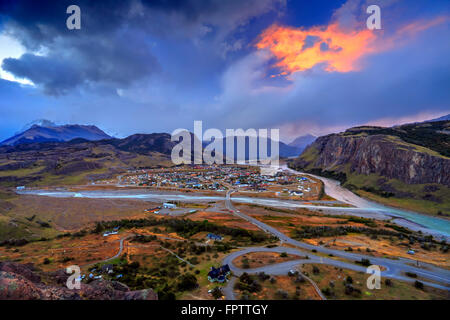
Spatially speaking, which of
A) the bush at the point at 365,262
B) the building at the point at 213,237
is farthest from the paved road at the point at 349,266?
the building at the point at 213,237

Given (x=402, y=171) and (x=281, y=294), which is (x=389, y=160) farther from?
(x=281, y=294)

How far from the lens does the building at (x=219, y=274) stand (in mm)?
18938

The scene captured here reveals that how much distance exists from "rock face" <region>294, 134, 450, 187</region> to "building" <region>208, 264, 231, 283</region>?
75.2 m

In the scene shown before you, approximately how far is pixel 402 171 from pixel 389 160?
27.2 ft

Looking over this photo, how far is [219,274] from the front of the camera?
19453 mm

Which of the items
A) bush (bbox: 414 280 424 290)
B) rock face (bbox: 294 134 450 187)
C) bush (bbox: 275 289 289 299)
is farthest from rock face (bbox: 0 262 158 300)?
rock face (bbox: 294 134 450 187)

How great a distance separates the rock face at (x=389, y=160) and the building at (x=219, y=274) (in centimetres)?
7521

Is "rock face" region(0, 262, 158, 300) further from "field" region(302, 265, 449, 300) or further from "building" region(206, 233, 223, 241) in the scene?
"building" region(206, 233, 223, 241)

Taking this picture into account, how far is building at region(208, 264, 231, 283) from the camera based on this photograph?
18938 millimetres
